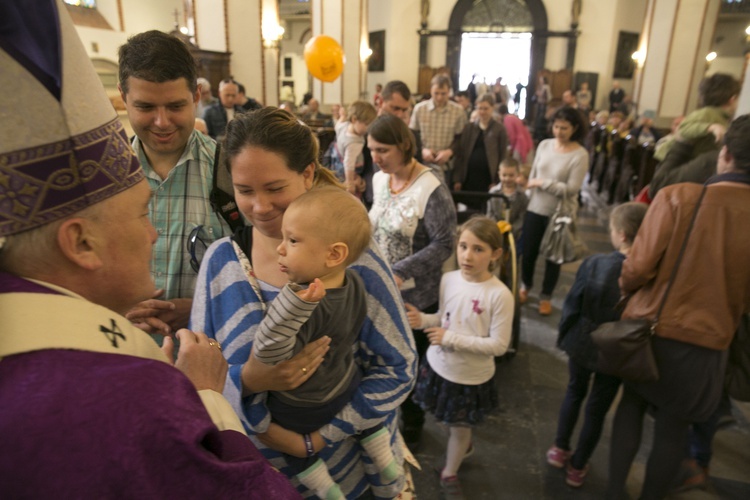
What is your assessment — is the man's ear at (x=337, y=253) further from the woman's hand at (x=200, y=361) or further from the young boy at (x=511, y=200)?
the young boy at (x=511, y=200)

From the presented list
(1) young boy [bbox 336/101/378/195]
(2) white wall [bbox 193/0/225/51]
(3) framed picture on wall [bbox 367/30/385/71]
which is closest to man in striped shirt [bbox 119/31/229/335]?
(1) young boy [bbox 336/101/378/195]

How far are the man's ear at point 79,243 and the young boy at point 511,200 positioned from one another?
3.11m

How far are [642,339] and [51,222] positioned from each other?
1998mm

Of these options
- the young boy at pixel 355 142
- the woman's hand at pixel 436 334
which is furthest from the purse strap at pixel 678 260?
the young boy at pixel 355 142

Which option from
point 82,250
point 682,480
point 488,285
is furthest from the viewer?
point 682,480

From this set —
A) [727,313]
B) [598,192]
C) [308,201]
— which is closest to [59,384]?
[308,201]

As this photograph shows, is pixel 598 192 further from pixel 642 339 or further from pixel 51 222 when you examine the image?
pixel 51 222

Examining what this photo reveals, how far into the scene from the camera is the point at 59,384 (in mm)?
583

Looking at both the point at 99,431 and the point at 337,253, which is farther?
the point at 337,253

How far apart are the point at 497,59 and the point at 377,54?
16.6 feet

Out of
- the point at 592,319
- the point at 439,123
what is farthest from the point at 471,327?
the point at 439,123

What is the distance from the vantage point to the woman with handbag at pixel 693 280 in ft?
6.02

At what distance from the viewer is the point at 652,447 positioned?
7.20 ft

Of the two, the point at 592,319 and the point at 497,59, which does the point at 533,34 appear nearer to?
the point at 497,59
